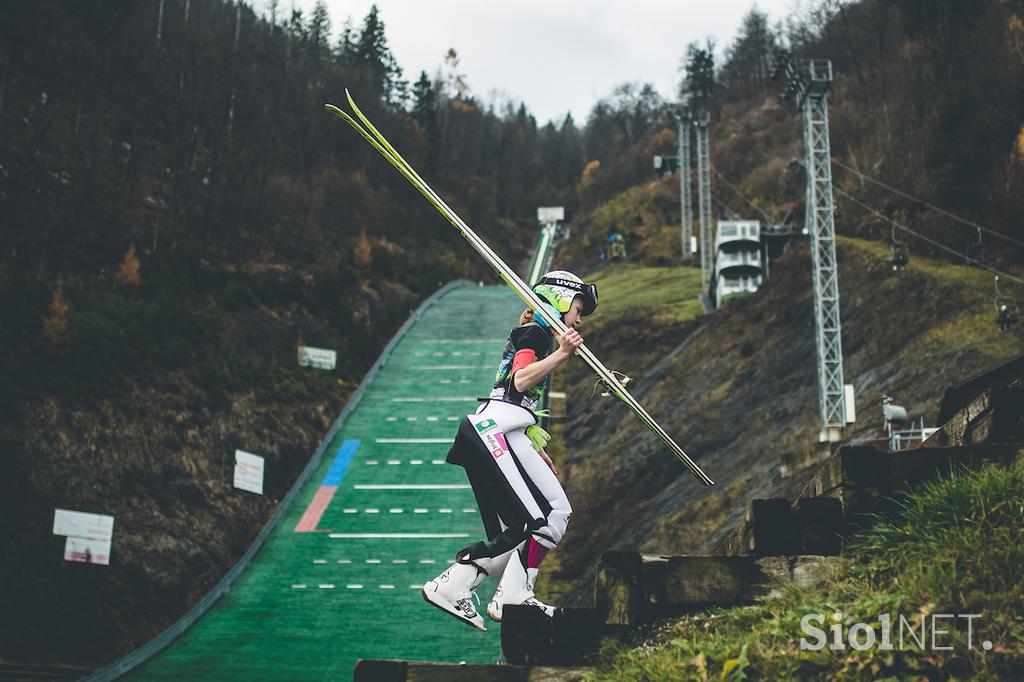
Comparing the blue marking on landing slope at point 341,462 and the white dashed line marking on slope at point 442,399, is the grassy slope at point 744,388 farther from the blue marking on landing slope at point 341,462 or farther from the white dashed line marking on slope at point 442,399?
the blue marking on landing slope at point 341,462

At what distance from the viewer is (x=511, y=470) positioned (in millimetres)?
6051

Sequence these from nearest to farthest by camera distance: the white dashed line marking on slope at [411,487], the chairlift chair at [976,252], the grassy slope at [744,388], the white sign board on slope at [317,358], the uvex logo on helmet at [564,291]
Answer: the uvex logo on helmet at [564,291] < the grassy slope at [744,388] < the white dashed line marking on slope at [411,487] < the chairlift chair at [976,252] < the white sign board on slope at [317,358]

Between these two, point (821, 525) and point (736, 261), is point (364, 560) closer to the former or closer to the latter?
point (821, 525)

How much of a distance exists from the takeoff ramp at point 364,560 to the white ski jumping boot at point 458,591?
35.1 feet

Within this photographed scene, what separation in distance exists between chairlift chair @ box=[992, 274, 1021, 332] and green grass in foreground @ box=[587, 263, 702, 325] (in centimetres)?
1665

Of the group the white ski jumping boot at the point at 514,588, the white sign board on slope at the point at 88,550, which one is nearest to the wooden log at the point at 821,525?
the white ski jumping boot at the point at 514,588

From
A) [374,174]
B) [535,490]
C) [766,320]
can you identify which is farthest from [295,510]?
[374,174]

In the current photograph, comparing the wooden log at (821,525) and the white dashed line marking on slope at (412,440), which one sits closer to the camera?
the wooden log at (821,525)

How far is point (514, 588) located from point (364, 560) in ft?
54.4

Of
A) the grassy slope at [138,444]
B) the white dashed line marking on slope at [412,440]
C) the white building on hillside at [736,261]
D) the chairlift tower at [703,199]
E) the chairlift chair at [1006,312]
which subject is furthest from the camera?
the chairlift tower at [703,199]

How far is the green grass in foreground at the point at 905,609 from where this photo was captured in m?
4.29

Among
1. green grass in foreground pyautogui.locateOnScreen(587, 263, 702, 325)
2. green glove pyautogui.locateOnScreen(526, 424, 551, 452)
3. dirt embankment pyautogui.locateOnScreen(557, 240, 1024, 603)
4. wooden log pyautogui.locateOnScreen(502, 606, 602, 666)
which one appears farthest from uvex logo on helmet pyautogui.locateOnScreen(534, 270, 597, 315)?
green grass in foreground pyautogui.locateOnScreen(587, 263, 702, 325)

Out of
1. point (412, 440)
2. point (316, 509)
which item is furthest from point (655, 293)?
point (316, 509)

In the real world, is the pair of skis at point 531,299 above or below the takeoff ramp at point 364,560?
above
